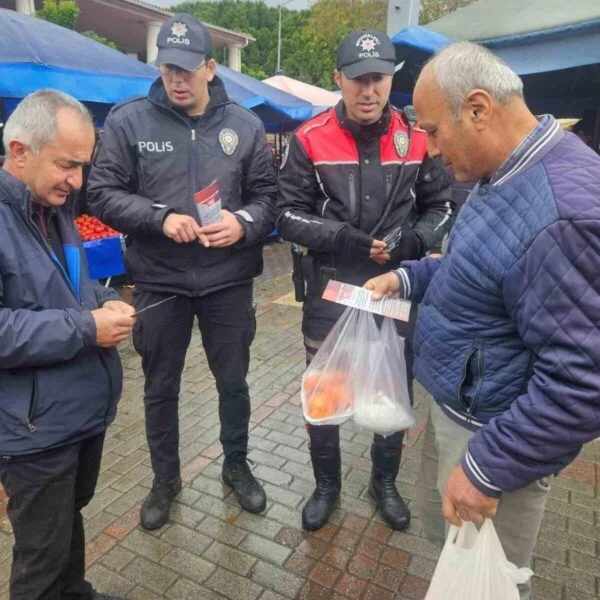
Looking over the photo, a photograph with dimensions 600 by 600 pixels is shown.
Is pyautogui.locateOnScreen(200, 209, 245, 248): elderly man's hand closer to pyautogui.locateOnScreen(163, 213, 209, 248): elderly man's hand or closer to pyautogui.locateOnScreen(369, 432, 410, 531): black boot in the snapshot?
pyautogui.locateOnScreen(163, 213, 209, 248): elderly man's hand

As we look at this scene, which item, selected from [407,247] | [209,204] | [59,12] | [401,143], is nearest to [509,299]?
[407,247]

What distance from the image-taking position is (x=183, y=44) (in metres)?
2.36

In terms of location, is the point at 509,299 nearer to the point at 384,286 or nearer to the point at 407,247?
the point at 384,286

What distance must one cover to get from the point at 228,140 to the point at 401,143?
80cm

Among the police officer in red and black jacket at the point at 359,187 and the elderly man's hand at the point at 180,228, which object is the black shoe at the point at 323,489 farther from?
the elderly man's hand at the point at 180,228

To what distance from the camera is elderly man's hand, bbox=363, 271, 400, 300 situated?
82.2 inches

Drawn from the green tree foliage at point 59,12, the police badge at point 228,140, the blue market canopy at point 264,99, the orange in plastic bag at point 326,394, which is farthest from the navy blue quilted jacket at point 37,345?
the green tree foliage at point 59,12

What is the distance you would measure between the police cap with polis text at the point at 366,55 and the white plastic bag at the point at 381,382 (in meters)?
1.07

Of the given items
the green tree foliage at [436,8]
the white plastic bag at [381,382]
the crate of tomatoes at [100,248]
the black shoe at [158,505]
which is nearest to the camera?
the white plastic bag at [381,382]

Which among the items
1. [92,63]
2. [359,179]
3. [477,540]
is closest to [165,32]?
[359,179]

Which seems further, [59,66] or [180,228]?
[59,66]

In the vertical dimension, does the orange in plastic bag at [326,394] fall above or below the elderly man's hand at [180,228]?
below

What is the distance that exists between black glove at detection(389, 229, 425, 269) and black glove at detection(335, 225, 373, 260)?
0.18 metres

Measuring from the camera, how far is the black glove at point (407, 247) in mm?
2453
